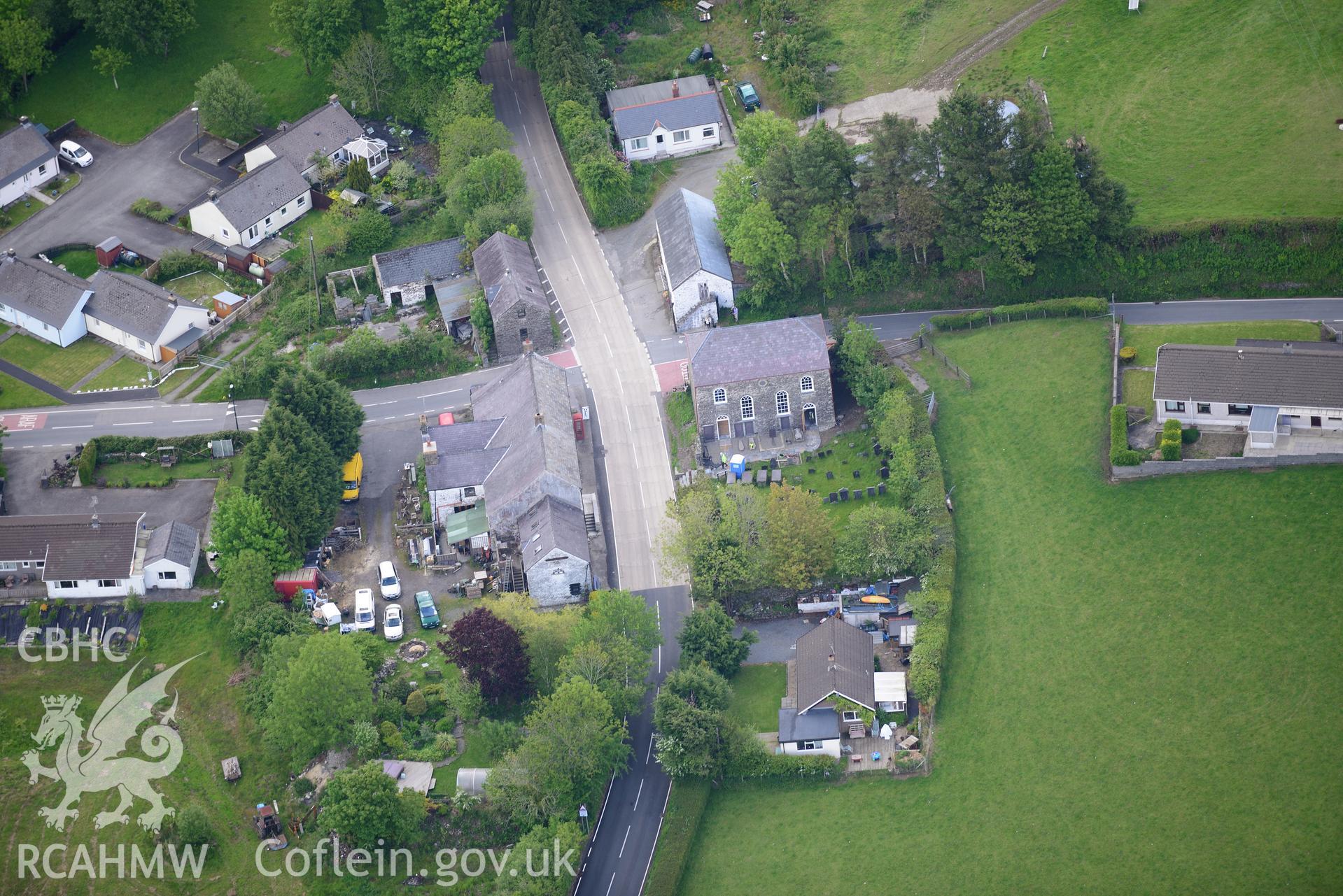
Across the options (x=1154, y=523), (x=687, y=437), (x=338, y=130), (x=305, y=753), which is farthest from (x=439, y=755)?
(x=338, y=130)

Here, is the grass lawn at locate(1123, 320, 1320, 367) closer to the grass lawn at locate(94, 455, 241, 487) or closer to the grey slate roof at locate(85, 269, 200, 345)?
the grass lawn at locate(94, 455, 241, 487)

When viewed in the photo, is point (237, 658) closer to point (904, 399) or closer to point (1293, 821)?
point (904, 399)

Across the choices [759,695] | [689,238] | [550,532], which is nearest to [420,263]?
[689,238]

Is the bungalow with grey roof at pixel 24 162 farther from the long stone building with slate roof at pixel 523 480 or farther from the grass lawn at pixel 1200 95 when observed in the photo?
the grass lawn at pixel 1200 95

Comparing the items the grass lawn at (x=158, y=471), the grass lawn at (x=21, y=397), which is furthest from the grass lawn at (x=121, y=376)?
the grass lawn at (x=158, y=471)

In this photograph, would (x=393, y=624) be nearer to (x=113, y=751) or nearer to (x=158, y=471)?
(x=113, y=751)

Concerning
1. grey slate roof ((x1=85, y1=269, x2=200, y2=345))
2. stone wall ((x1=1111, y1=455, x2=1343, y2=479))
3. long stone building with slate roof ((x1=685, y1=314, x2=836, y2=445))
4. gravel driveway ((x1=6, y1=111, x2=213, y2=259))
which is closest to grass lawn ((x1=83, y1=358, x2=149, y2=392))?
grey slate roof ((x1=85, y1=269, x2=200, y2=345))

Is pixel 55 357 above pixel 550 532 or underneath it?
above
